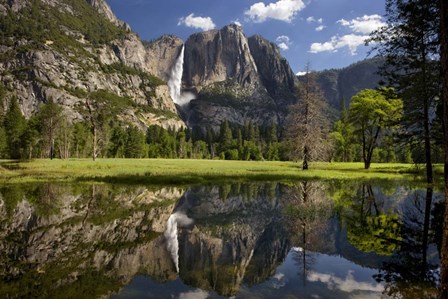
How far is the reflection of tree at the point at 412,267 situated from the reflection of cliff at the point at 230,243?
3402 millimetres

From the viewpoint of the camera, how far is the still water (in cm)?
941

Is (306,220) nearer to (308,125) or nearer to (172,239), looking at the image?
(172,239)

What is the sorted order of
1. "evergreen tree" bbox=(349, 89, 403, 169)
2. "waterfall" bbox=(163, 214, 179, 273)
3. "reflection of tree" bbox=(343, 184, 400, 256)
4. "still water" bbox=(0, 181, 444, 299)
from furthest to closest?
"evergreen tree" bbox=(349, 89, 403, 169) → "reflection of tree" bbox=(343, 184, 400, 256) → "waterfall" bbox=(163, 214, 179, 273) → "still water" bbox=(0, 181, 444, 299)

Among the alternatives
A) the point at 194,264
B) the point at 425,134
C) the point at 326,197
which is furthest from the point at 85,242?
the point at 425,134

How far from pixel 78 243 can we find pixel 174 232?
13.6ft

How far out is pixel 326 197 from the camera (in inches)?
1029

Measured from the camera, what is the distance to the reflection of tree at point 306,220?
12.9 metres

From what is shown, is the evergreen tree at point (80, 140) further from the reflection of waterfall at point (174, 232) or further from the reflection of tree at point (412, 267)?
the reflection of tree at point (412, 267)

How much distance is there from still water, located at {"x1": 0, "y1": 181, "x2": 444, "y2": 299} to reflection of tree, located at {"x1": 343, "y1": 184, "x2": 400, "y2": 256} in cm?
5

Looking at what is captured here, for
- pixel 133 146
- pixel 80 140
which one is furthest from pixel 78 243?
pixel 133 146

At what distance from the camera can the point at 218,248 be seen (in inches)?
537

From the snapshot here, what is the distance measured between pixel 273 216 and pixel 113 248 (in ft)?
32.1

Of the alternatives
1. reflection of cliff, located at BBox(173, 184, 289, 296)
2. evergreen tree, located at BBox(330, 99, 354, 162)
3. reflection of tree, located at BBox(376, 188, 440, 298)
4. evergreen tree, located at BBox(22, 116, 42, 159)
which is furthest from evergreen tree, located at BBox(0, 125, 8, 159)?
Result: reflection of tree, located at BBox(376, 188, 440, 298)

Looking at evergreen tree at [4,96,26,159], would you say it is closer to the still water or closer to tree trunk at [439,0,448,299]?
the still water
